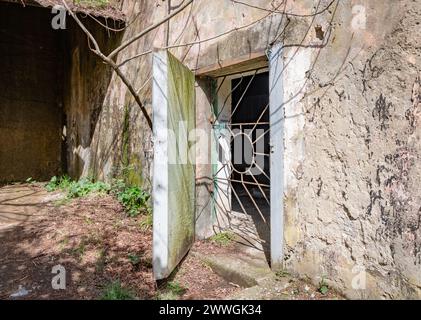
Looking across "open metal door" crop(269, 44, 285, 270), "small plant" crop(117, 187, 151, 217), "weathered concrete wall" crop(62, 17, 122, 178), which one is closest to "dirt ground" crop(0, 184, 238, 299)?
"small plant" crop(117, 187, 151, 217)

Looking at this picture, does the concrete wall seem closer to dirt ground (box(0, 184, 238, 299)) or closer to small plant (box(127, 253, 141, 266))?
dirt ground (box(0, 184, 238, 299))

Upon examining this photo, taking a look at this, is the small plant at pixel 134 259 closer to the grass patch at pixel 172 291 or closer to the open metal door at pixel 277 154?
the grass patch at pixel 172 291

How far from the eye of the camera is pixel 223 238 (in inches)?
149

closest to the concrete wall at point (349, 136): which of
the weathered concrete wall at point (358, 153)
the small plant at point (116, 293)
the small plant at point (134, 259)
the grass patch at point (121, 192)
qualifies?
the weathered concrete wall at point (358, 153)

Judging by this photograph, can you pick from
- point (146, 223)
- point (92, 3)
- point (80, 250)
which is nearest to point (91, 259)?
point (80, 250)

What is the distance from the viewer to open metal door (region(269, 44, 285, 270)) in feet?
9.31

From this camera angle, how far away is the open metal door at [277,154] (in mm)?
2838

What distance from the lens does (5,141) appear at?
802 cm

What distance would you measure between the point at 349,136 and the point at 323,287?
1.19m

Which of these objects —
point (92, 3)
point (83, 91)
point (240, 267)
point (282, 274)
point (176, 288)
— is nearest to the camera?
point (282, 274)

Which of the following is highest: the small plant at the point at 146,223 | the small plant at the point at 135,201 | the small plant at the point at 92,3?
the small plant at the point at 92,3

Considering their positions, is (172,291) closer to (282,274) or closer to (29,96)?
(282,274)

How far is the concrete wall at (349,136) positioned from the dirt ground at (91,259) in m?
0.42

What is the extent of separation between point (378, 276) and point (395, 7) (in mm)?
1805
